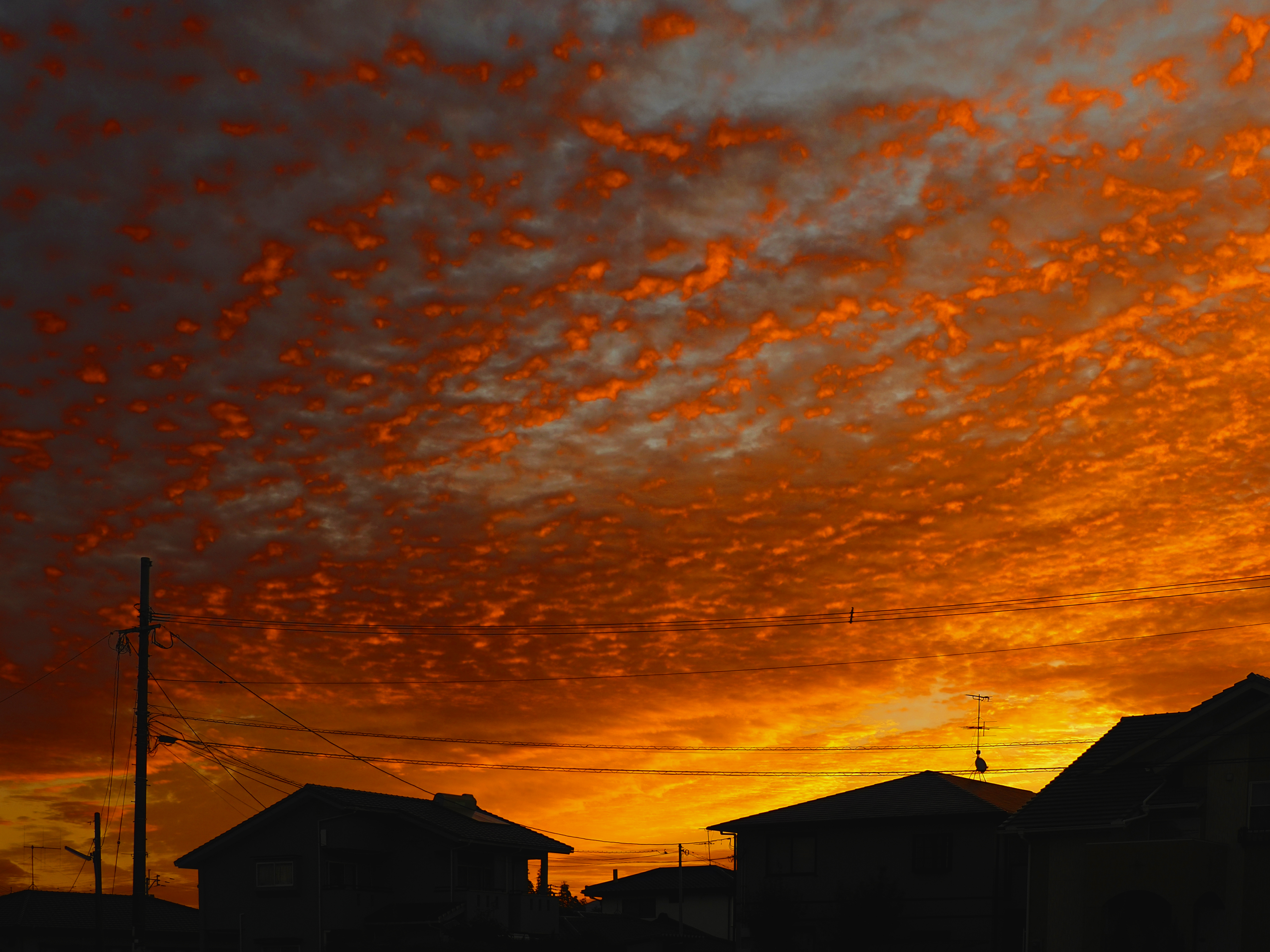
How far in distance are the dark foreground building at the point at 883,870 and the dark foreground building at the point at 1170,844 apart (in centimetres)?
794

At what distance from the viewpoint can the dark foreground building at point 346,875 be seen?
170 ft

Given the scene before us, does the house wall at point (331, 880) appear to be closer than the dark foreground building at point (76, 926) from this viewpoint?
Yes

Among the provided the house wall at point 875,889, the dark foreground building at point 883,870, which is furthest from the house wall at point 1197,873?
the dark foreground building at point 883,870

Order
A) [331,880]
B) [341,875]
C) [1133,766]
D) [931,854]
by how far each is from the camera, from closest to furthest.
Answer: [1133,766]
[931,854]
[331,880]
[341,875]

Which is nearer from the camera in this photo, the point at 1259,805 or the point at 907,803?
the point at 1259,805

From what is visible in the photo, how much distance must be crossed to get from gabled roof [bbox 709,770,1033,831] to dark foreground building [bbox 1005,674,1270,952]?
356 inches

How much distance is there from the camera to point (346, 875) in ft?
174

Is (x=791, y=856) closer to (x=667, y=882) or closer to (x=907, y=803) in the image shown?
(x=907, y=803)

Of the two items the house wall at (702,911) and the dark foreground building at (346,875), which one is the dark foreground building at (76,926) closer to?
the dark foreground building at (346,875)

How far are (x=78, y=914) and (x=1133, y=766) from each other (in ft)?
199

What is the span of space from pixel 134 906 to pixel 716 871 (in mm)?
54059

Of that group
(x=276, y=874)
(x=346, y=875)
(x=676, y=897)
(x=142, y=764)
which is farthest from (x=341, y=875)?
(x=676, y=897)

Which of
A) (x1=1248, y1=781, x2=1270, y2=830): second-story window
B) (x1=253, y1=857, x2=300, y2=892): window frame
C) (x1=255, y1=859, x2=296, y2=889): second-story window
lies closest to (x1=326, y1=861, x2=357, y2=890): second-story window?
(x1=253, y1=857, x2=300, y2=892): window frame

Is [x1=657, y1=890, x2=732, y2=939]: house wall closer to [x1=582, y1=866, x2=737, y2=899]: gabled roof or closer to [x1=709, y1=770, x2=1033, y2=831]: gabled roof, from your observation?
[x1=582, y1=866, x2=737, y2=899]: gabled roof
